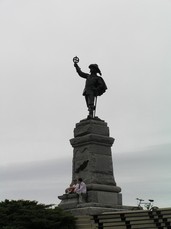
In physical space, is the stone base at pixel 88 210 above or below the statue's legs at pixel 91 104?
below

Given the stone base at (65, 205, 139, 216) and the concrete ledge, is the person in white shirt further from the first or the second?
the stone base at (65, 205, 139, 216)

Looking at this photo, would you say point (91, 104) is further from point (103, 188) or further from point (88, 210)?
point (88, 210)

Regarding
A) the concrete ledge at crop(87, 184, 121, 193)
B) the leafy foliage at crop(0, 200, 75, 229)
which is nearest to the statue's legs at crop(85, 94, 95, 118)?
the concrete ledge at crop(87, 184, 121, 193)

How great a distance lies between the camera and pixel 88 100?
770 inches

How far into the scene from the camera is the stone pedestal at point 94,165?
1730 centimetres

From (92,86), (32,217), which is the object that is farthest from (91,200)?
(92,86)

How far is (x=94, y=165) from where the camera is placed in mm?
18016

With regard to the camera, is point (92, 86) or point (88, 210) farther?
point (92, 86)

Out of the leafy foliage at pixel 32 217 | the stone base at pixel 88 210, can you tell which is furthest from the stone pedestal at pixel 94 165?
the leafy foliage at pixel 32 217

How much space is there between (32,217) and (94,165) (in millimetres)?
4777

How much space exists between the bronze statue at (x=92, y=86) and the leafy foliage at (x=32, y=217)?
5.78 m

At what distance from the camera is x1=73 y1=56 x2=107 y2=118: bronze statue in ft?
63.8

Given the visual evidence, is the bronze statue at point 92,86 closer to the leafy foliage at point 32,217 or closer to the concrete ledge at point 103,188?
the concrete ledge at point 103,188

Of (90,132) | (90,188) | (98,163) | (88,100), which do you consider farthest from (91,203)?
(88,100)
